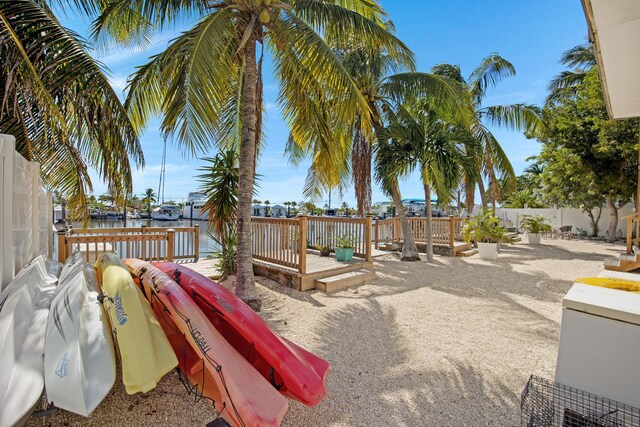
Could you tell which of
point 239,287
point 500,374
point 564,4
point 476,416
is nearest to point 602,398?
point 476,416

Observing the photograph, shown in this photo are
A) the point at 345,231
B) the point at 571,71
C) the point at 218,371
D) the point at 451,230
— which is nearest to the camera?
the point at 218,371

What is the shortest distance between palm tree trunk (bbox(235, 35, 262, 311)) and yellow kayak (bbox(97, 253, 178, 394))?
2.13 metres

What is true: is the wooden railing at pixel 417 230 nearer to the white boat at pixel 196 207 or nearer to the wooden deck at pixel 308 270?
the wooden deck at pixel 308 270

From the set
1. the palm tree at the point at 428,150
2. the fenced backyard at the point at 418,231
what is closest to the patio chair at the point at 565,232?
the fenced backyard at the point at 418,231

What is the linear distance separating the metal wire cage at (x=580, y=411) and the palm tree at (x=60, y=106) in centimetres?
449

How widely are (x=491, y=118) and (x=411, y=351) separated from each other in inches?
482

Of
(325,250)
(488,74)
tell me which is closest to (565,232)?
(488,74)

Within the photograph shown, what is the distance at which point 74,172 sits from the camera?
527 centimetres

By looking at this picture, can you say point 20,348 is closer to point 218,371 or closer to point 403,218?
point 218,371

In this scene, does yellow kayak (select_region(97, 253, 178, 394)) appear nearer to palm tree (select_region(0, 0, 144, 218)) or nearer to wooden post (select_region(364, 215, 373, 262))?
palm tree (select_region(0, 0, 144, 218))

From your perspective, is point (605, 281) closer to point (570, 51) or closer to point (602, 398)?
point (602, 398)

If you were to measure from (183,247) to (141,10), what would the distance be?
5655 millimetres

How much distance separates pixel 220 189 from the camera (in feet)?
19.9

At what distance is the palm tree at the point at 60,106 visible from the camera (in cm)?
311
